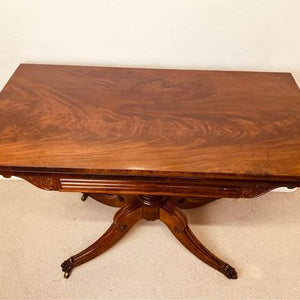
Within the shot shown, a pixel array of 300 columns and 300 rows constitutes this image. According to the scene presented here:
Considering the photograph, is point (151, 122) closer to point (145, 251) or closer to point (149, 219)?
point (149, 219)

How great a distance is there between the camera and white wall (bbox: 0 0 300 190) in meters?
0.92

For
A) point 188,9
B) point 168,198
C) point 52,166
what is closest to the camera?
point 52,166

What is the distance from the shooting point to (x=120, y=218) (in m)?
1.04

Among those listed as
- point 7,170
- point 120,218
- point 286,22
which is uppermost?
point 286,22

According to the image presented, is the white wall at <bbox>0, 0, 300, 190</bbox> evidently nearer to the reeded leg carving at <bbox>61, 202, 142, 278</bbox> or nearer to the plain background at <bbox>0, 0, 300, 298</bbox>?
the plain background at <bbox>0, 0, 300, 298</bbox>

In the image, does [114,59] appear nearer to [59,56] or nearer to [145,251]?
[59,56]

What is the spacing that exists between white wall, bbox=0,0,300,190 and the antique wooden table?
0.30 feet

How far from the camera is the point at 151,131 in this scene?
75cm

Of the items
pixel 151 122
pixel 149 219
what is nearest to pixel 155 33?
pixel 151 122

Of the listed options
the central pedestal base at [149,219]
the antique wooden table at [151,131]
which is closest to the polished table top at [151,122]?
the antique wooden table at [151,131]

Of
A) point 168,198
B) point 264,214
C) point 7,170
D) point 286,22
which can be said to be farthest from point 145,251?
point 286,22

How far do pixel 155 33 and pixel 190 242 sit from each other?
754mm

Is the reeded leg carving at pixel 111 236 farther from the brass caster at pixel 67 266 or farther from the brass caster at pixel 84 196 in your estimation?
the brass caster at pixel 84 196

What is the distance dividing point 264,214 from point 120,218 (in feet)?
2.25
